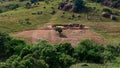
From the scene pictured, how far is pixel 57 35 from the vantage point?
14600cm

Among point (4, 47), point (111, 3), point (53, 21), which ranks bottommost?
point (53, 21)

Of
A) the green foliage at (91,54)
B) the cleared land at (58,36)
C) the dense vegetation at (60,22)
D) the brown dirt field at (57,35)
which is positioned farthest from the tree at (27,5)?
the green foliage at (91,54)

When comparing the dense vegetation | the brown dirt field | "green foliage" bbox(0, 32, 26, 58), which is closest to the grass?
the dense vegetation

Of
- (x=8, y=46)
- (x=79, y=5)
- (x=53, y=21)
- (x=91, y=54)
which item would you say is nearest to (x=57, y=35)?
(x=53, y=21)

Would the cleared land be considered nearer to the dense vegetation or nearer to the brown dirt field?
the brown dirt field

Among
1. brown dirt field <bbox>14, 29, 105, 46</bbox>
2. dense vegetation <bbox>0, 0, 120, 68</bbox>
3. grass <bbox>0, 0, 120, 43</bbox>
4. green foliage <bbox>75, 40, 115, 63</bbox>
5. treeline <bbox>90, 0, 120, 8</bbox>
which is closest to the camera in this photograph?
dense vegetation <bbox>0, 0, 120, 68</bbox>

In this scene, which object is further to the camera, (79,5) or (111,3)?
(111,3)

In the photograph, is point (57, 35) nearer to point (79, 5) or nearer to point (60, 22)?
point (60, 22)

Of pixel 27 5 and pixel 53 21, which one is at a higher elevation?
pixel 27 5

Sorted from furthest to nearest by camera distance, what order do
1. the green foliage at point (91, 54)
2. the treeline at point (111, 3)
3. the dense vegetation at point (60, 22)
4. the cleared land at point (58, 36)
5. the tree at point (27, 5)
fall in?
1. the tree at point (27, 5)
2. the treeline at point (111, 3)
3. the cleared land at point (58, 36)
4. the green foliage at point (91, 54)
5. the dense vegetation at point (60, 22)

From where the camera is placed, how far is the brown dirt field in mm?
139200

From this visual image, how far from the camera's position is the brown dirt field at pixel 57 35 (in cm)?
13920

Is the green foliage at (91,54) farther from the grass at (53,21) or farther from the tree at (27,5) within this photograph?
the tree at (27,5)

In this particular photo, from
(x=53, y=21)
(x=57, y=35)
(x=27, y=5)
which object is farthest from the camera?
(x=27, y=5)
